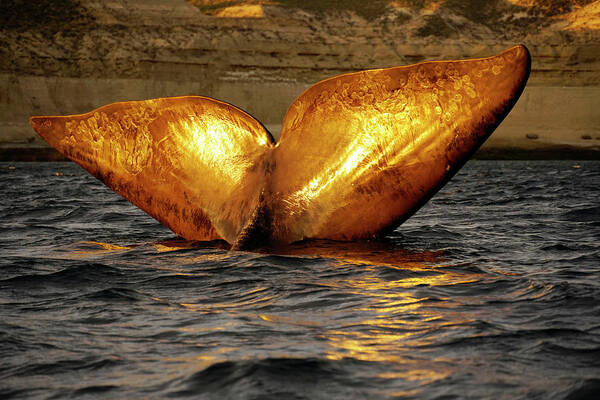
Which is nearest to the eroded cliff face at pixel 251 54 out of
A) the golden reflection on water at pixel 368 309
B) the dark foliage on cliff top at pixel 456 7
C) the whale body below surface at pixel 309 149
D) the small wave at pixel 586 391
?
the dark foliage on cliff top at pixel 456 7

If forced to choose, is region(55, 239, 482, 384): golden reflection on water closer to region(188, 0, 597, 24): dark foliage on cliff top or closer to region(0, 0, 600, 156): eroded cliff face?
region(0, 0, 600, 156): eroded cliff face

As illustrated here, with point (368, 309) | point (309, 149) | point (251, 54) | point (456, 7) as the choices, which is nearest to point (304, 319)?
point (368, 309)

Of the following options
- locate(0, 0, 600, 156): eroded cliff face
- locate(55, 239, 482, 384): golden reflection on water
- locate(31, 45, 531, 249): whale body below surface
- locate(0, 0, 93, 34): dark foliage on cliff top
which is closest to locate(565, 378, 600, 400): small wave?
locate(55, 239, 482, 384): golden reflection on water

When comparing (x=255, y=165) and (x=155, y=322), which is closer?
(x=155, y=322)

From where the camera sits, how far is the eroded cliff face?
4012cm

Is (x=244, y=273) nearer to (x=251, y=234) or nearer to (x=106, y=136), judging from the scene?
(x=251, y=234)

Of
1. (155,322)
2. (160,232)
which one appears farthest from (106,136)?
(155,322)

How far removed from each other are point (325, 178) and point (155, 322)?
6.83 feet

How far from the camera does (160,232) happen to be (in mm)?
7852

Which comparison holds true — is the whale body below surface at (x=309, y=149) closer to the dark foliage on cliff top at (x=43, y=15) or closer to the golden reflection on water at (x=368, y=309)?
the golden reflection on water at (x=368, y=309)

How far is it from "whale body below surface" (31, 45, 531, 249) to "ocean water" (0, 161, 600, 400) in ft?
0.94

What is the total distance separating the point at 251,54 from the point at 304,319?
130ft

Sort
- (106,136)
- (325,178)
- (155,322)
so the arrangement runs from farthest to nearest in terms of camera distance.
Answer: (106,136) → (325,178) → (155,322)

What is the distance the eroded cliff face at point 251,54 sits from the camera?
132 feet
